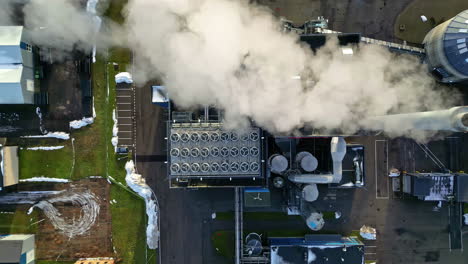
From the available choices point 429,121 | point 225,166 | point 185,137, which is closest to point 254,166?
point 225,166

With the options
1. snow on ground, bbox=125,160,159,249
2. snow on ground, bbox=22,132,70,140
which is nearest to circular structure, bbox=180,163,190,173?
snow on ground, bbox=125,160,159,249

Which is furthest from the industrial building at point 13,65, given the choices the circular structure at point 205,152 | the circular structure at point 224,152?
the circular structure at point 224,152

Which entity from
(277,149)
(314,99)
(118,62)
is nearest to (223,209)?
(277,149)

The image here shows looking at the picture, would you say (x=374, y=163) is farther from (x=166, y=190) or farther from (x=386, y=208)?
(x=166, y=190)

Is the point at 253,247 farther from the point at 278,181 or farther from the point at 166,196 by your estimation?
the point at 166,196

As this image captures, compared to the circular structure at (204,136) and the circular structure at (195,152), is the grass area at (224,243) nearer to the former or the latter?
the circular structure at (195,152)

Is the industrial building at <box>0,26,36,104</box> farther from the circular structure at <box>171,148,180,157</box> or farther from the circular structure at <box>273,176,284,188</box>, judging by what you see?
the circular structure at <box>273,176,284,188</box>
